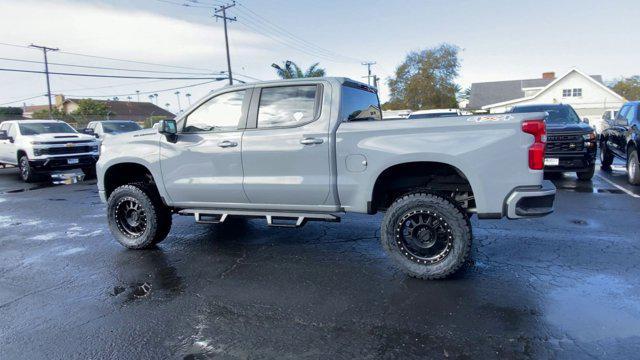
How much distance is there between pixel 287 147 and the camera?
4.62 metres

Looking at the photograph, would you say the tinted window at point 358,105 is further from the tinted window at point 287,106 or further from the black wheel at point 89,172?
the black wheel at point 89,172

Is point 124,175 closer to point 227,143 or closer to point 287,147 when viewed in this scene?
point 227,143

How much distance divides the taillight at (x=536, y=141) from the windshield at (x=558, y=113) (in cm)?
760

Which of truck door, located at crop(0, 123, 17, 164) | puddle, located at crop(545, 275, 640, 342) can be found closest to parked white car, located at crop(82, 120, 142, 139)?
truck door, located at crop(0, 123, 17, 164)

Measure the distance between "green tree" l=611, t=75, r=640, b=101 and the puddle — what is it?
60322 mm

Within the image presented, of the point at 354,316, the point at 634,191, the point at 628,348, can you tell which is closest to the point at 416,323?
the point at 354,316

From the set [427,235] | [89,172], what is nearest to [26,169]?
[89,172]

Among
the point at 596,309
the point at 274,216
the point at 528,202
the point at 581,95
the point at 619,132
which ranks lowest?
the point at 596,309

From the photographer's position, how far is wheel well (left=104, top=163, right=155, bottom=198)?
577 cm

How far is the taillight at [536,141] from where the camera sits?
3756 mm

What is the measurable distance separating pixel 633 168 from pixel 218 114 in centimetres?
859

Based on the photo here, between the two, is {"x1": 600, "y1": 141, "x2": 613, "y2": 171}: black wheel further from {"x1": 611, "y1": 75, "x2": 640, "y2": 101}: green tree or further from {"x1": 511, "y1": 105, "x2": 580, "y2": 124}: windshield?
{"x1": 611, "y1": 75, "x2": 640, "y2": 101}: green tree

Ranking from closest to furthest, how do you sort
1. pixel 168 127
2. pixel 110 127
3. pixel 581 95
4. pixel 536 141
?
pixel 536 141
pixel 168 127
pixel 110 127
pixel 581 95

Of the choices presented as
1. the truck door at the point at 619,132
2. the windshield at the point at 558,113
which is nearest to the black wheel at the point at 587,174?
the truck door at the point at 619,132
